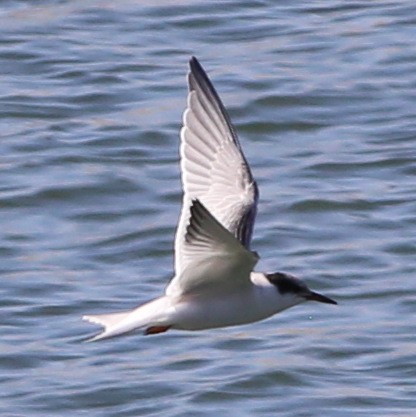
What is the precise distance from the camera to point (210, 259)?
782cm

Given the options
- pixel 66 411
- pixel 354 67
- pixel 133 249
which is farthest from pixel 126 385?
pixel 354 67

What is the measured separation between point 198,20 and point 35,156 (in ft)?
10.5

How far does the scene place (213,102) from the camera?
8.59m

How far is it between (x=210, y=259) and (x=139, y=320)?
0.37 meters

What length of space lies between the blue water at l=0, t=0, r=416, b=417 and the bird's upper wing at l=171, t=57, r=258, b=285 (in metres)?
1.94

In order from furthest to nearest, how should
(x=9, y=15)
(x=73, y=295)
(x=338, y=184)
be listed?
1. (x=9, y=15)
2. (x=338, y=184)
3. (x=73, y=295)

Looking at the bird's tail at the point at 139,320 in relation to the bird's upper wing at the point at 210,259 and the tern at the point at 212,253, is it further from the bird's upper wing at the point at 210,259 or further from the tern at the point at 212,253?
the bird's upper wing at the point at 210,259

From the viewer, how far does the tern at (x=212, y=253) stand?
304 inches

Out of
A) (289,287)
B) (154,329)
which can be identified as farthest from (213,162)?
(154,329)

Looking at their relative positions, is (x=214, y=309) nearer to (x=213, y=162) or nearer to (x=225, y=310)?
(x=225, y=310)

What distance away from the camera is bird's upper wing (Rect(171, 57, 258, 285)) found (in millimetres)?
8578

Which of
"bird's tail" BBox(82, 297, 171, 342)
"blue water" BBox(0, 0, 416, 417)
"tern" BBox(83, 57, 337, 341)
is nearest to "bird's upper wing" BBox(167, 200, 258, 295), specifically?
"tern" BBox(83, 57, 337, 341)

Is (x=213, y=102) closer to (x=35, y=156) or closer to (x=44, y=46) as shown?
(x=35, y=156)

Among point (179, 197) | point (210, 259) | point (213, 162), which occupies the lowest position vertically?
point (179, 197)
